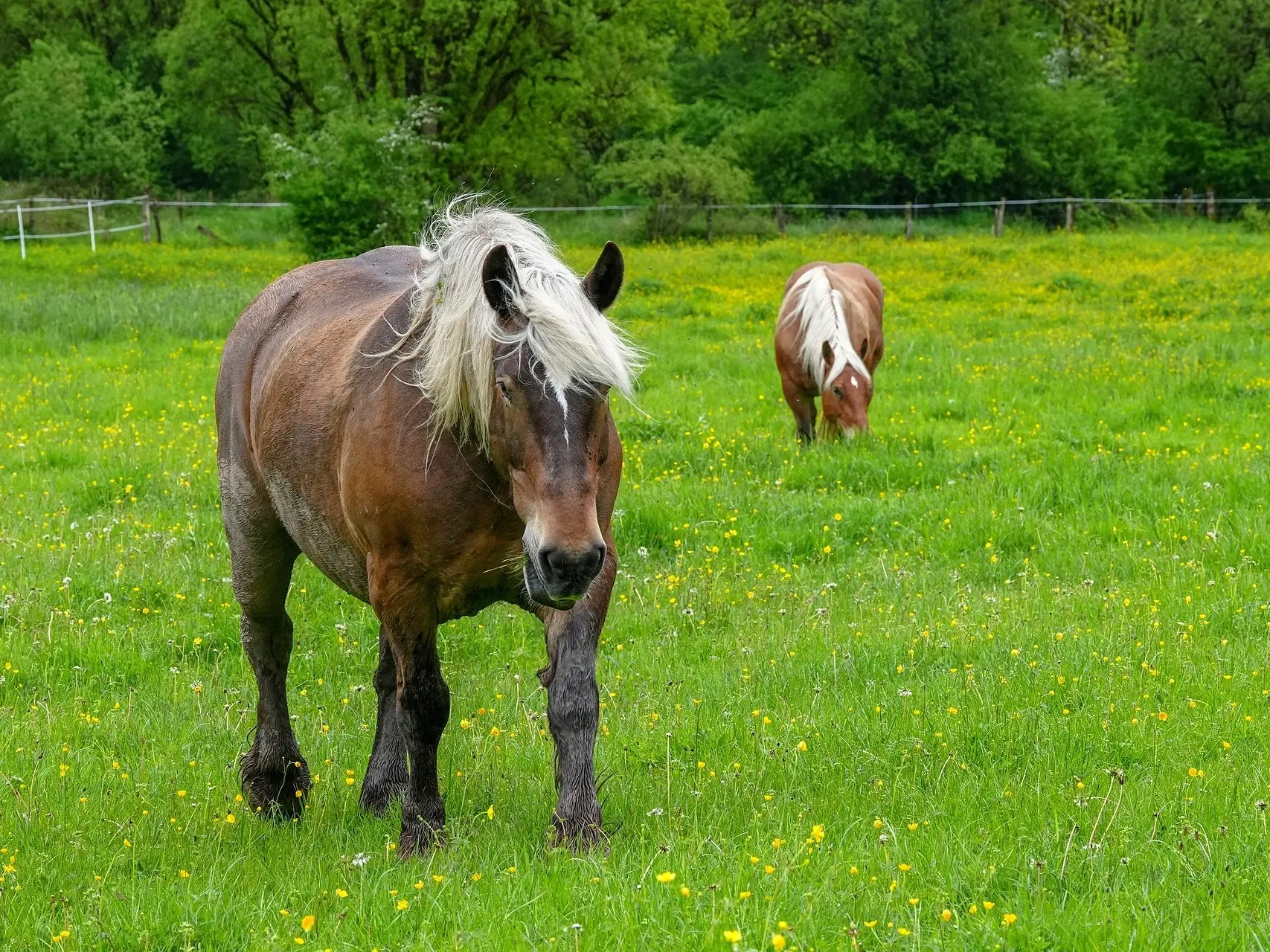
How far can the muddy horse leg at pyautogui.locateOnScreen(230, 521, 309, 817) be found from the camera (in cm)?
520

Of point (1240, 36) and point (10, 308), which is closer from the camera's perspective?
point (10, 308)

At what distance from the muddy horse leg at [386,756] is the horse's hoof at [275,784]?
27 cm

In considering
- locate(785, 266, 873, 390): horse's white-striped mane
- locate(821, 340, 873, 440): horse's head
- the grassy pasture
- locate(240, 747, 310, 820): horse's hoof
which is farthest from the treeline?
locate(240, 747, 310, 820): horse's hoof

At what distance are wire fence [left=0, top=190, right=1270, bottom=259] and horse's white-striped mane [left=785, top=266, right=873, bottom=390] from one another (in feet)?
74.1

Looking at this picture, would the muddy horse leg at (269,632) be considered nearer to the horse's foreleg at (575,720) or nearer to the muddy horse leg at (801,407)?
the horse's foreleg at (575,720)

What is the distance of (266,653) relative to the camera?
5.45 meters

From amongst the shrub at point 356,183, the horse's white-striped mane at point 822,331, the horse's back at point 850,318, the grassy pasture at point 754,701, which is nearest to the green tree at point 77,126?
the shrub at point 356,183

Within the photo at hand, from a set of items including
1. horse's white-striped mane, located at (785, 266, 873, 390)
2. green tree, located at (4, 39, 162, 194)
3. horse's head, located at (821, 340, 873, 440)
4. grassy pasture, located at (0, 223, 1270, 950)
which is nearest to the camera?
grassy pasture, located at (0, 223, 1270, 950)

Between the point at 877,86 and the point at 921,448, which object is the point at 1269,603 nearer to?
the point at 921,448

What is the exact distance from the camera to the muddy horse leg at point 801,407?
12.1 metres

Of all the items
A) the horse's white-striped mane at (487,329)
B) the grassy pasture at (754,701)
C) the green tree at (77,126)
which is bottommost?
the grassy pasture at (754,701)

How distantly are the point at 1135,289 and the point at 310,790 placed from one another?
20512 mm

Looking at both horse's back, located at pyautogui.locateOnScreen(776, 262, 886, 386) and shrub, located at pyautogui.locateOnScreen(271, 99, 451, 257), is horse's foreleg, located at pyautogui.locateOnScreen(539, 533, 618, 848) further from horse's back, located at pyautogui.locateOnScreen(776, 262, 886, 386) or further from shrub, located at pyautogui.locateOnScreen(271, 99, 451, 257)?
shrub, located at pyautogui.locateOnScreen(271, 99, 451, 257)

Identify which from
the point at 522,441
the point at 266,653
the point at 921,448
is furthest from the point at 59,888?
the point at 921,448
